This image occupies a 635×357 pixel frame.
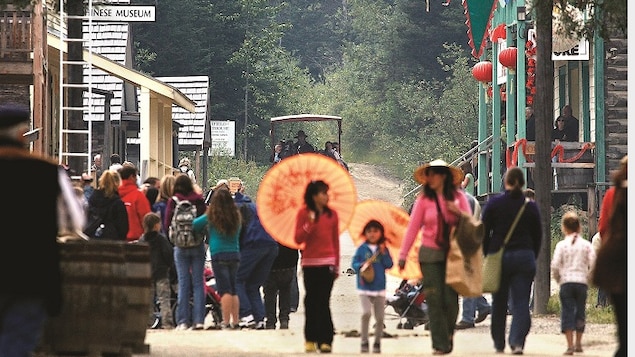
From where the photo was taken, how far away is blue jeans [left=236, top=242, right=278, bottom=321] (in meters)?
20.1

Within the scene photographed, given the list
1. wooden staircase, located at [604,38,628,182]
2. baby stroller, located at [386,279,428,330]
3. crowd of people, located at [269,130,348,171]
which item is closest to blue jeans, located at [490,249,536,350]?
baby stroller, located at [386,279,428,330]

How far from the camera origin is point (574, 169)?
3108 centimetres

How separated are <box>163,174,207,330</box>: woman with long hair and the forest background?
41.5m

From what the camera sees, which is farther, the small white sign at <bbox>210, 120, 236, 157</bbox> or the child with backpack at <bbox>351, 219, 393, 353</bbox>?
the small white sign at <bbox>210, 120, 236, 157</bbox>

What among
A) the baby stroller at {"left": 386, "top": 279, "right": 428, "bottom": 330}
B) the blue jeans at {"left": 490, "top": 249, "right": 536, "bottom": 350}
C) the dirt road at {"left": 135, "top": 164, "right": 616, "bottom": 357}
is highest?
the blue jeans at {"left": 490, "top": 249, "right": 536, "bottom": 350}

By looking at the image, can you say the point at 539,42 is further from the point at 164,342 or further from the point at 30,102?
the point at 30,102

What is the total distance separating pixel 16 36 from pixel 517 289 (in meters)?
13.0

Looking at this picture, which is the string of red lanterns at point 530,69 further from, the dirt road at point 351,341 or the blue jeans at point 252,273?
the blue jeans at point 252,273

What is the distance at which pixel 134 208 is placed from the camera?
66.1ft

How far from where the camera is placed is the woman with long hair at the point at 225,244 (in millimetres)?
19578

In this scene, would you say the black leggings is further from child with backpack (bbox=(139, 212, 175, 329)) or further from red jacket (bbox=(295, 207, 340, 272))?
child with backpack (bbox=(139, 212, 175, 329))

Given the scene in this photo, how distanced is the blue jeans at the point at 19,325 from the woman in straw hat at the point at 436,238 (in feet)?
18.9

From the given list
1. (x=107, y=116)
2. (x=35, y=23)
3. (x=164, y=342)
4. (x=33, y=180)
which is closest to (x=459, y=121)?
(x=107, y=116)

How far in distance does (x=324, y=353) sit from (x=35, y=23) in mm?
13399
